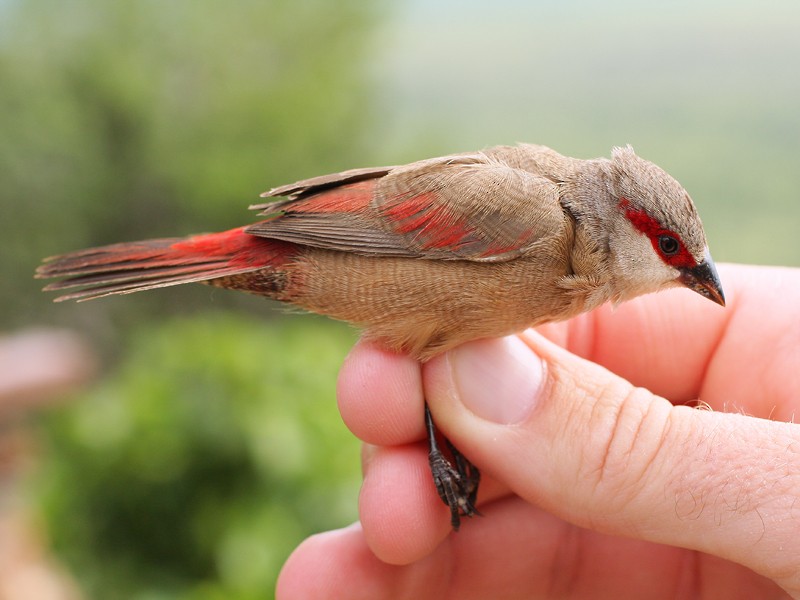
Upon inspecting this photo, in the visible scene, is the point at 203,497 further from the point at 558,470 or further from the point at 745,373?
the point at 745,373

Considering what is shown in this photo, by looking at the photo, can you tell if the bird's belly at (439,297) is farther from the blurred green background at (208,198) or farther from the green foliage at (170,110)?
the green foliage at (170,110)

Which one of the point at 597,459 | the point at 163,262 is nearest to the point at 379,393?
the point at 597,459

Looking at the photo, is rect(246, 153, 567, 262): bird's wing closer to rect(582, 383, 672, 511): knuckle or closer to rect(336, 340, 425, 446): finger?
rect(336, 340, 425, 446): finger

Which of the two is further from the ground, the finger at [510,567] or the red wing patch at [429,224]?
the red wing patch at [429,224]

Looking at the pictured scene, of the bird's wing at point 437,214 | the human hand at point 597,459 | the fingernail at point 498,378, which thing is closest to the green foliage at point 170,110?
the bird's wing at point 437,214

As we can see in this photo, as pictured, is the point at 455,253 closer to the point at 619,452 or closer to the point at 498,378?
the point at 498,378

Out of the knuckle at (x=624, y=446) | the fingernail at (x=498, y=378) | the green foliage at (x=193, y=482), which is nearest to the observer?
the knuckle at (x=624, y=446)

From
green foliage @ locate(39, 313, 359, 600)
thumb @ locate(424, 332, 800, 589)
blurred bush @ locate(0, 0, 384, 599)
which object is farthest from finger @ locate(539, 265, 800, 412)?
blurred bush @ locate(0, 0, 384, 599)
